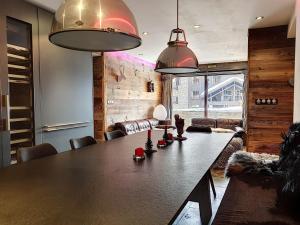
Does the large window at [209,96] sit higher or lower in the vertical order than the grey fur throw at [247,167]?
higher

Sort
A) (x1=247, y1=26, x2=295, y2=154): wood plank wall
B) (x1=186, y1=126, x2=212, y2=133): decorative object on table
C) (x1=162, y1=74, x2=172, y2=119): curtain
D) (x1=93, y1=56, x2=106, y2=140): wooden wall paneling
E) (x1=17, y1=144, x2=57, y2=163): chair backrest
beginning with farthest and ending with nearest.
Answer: (x1=162, y1=74, x2=172, y2=119): curtain < (x1=93, y1=56, x2=106, y2=140): wooden wall paneling < (x1=247, y1=26, x2=295, y2=154): wood plank wall < (x1=186, y1=126, x2=212, y2=133): decorative object on table < (x1=17, y1=144, x2=57, y2=163): chair backrest

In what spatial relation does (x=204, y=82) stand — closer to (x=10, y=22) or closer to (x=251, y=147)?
(x=251, y=147)

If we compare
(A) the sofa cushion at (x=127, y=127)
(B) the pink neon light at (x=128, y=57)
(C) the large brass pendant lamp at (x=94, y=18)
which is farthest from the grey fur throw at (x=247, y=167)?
(B) the pink neon light at (x=128, y=57)

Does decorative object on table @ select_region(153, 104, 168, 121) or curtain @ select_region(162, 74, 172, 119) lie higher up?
curtain @ select_region(162, 74, 172, 119)

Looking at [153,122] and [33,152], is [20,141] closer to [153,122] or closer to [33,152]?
[33,152]

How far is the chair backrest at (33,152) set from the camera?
2018 mm

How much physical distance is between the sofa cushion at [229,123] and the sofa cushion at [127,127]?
269 cm

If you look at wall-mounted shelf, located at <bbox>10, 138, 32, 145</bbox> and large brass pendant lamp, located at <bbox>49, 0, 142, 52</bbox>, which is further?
wall-mounted shelf, located at <bbox>10, 138, 32, 145</bbox>

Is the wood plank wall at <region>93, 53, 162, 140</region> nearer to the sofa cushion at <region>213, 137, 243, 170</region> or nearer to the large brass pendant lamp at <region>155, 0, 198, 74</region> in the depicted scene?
the sofa cushion at <region>213, 137, 243, 170</region>

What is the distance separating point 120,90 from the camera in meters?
6.28

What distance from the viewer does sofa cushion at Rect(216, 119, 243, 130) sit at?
736 cm

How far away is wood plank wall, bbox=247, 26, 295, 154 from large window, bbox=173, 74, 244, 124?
3.62m

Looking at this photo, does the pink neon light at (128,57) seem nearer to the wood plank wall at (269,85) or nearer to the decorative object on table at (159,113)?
the decorative object on table at (159,113)

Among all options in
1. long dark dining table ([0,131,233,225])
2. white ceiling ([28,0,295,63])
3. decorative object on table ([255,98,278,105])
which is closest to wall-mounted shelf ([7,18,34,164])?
white ceiling ([28,0,295,63])
